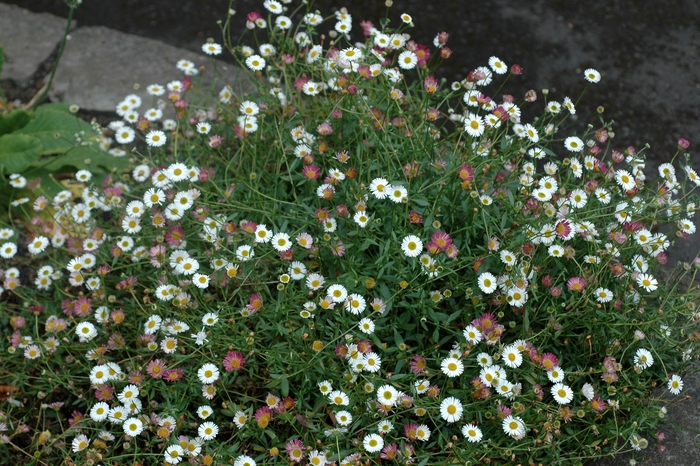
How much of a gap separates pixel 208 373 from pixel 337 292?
1.40ft

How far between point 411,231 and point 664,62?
2.00m

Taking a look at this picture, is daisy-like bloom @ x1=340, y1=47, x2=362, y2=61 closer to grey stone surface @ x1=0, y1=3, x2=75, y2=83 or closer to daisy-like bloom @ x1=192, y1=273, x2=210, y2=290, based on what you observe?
daisy-like bloom @ x1=192, y1=273, x2=210, y2=290

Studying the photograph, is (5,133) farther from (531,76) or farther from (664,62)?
(664,62)

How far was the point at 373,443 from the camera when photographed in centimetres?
184

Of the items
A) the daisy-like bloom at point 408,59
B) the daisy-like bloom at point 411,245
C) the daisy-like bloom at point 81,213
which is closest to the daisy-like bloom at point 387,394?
the daisy-like bloom at point 411,245

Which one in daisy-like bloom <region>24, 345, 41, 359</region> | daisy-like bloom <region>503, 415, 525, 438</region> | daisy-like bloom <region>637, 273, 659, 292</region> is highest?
daisy-like bloom <region>637, 273, 659, 292</region>

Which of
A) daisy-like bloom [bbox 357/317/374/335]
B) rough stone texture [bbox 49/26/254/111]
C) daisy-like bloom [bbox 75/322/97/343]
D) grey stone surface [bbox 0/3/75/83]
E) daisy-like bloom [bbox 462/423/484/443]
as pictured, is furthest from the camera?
grey stone surface [bbox 0/3/75/83]

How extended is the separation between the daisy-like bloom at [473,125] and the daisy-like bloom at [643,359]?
789 millimetres

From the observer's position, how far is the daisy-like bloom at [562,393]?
1892mm

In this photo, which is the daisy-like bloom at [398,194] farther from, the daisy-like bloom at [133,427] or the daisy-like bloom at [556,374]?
the daisy-like bloom at [133,427]

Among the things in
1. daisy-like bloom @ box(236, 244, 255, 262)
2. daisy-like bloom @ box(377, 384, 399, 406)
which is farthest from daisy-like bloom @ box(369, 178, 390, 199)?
daisy-like bloom @ box(377, 384, 399, 406)

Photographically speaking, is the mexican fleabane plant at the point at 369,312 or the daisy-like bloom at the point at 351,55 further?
the daisy-like bloom at the point at 351,55

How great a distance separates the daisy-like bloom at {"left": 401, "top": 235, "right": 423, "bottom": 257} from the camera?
1972mm

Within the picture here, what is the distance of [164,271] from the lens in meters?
2.12
